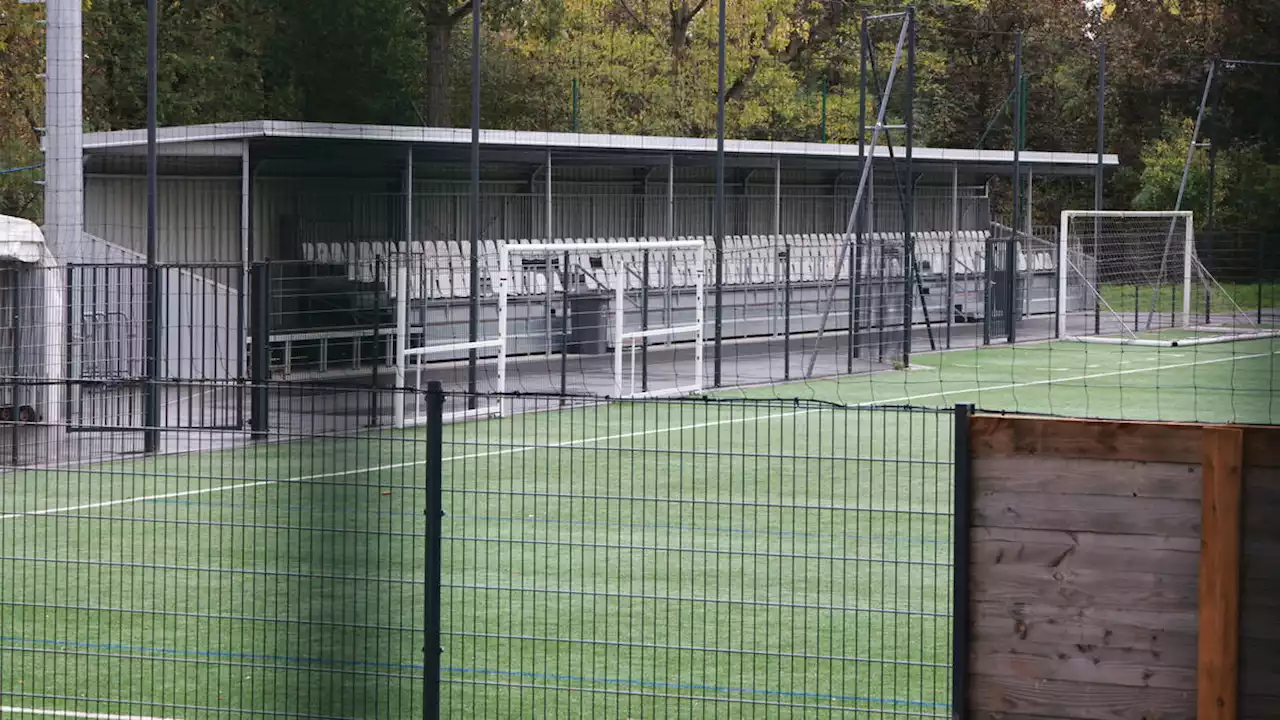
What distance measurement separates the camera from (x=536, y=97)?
29469 millimetres

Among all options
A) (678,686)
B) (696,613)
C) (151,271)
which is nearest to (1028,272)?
(151,271)

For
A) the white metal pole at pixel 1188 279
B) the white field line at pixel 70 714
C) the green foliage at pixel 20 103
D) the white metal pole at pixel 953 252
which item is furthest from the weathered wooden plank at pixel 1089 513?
the green foliage at pixel 20 103

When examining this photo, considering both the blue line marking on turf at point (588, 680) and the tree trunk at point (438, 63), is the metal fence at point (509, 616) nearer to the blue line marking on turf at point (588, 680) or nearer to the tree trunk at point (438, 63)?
the blue line marking on turf at point (588, 680)

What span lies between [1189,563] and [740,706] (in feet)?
7.37

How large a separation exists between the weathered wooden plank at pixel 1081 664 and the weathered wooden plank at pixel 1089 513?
33 cm

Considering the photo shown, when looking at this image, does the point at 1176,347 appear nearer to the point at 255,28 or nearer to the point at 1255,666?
the point at 1255,666

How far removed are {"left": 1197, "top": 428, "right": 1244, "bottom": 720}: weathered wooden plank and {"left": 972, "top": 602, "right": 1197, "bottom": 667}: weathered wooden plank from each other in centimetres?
15

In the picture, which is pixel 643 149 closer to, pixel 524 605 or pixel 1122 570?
pixel 524 605

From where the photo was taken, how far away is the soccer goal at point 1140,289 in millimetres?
27453

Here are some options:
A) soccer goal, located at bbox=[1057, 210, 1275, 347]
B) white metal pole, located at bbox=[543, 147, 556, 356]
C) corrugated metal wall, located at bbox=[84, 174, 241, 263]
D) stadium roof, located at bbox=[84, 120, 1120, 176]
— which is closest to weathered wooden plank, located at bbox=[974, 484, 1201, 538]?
stadium roof, located at bbox=[84, 120, 1120, 176]

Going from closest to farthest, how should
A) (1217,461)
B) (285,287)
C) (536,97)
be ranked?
(1217,461)
(285,287)
(536,97)

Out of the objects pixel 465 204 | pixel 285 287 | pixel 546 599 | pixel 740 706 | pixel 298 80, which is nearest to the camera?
pixel 298 80

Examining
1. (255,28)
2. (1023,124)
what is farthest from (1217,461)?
(1023,124)

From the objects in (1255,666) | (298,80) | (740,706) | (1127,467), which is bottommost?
(740,706)
